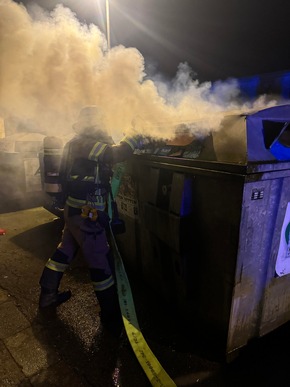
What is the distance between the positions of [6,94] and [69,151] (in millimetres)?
1516

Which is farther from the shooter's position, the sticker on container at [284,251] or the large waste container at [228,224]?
the sticker on container at [284,251]

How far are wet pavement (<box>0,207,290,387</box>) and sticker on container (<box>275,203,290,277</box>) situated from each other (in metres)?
0.67

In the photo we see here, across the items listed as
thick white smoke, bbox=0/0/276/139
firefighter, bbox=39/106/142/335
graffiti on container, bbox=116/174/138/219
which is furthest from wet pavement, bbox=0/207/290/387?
thick white smoke, bbox=0/0/276/139

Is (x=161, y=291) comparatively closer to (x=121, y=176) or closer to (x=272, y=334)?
(x=272, y=334)

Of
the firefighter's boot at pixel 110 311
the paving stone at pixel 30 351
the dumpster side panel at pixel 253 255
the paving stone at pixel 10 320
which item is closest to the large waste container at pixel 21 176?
the paving stone at pixel 10 320

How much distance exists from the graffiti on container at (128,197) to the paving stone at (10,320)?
1.43 metres

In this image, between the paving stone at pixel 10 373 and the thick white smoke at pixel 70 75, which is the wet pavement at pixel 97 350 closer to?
the paving stone at pixel 10 373

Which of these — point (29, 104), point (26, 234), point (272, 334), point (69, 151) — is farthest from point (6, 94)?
point (272, 334)

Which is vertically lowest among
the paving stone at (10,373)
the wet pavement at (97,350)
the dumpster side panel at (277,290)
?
the wet pavement at (97,350)

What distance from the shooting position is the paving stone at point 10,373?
2023 mm

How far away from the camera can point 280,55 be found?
13164 mm

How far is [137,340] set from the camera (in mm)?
2375

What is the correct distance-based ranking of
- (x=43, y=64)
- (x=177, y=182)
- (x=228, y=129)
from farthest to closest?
(x=43, y=64)
(x=177, y=182)
(x=228, y=129)

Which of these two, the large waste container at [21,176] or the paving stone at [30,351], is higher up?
the large waste container at [21,176]
